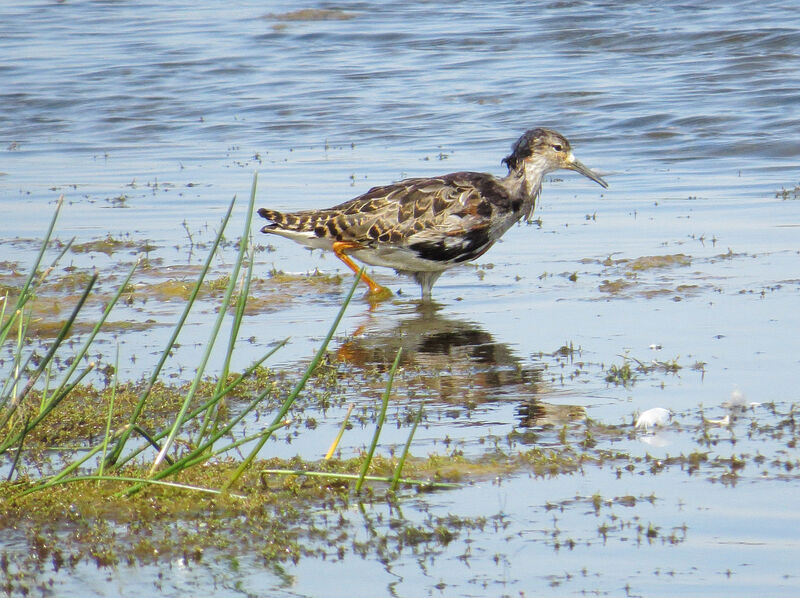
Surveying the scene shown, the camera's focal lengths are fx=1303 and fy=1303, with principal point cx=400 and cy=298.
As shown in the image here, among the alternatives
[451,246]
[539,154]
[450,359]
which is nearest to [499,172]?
[539,154]

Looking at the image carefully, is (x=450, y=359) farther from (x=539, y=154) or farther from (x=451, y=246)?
(x=539, y=154)

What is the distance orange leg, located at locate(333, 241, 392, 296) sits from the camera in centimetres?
1005

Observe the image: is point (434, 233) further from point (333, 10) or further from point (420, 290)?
point (333, 10)

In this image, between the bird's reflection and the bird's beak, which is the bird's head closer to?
the bird's beak

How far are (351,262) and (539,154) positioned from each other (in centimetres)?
181

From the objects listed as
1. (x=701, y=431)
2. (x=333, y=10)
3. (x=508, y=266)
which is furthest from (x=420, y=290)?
(x=333, y=10)

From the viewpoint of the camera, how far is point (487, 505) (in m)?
5.35

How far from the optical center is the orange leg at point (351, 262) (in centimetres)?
1005

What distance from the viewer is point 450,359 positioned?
8.07 metres

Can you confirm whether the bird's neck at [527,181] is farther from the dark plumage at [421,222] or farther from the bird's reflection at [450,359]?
the bird's reflection at [450,359]

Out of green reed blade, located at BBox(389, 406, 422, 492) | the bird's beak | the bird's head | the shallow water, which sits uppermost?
green reed blade, located at BBox(389, 406, 422, 492)

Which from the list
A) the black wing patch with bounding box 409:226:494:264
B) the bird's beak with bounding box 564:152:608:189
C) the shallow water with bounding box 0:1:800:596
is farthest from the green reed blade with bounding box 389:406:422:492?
the bird's beak with bounding box 564:152:608:189

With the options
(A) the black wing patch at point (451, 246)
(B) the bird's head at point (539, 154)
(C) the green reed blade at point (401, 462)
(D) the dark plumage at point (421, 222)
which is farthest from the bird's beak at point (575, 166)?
(C) the green reed blade at point (401, 462)

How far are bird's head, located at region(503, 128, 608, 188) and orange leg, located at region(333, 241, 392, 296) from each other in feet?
4.75
